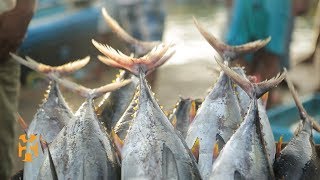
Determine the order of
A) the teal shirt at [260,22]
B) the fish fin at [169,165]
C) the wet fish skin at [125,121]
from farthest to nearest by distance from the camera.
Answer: the teal shirt at [260,22]
the wet fish skin at [125,121]
the fish fin at [169,165]

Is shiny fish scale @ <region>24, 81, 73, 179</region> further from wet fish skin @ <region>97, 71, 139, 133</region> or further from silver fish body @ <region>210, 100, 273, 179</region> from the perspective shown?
silver fish body @ <region>210, 100, 273, 179</region>

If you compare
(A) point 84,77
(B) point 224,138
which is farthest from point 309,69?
(B) point 224,138

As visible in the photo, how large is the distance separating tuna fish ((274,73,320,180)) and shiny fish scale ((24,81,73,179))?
87 centimetres

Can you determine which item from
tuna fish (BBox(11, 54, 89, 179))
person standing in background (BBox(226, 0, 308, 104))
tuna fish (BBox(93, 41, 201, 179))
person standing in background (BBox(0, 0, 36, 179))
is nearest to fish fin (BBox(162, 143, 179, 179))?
tuna fish (BBox(93, 41, 201, 179))

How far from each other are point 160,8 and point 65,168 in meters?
3.60

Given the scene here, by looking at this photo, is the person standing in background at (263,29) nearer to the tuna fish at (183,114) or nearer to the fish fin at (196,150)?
the tuna fish at (183,114)

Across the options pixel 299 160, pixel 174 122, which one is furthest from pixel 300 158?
pixel 174 122

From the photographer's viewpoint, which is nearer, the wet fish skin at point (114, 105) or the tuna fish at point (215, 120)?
the tuna fish at point (215, 120)

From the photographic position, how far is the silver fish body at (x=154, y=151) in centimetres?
188

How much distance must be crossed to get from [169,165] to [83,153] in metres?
0.31

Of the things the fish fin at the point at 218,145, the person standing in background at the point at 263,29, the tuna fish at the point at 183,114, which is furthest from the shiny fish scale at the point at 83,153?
the person standing in background at the point at 263,29

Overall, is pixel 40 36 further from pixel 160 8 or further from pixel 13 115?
pixel 13 115

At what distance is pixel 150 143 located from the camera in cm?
195

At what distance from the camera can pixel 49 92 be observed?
2.47 metres
